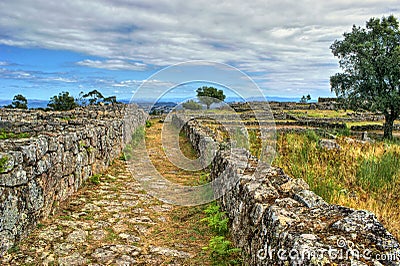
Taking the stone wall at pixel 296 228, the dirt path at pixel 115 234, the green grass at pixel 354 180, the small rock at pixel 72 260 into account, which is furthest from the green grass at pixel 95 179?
the green grass at pixel 354 180

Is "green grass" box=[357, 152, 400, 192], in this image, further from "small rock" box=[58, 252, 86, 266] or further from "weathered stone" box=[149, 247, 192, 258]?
"small rock" box=[58, 252, 86, 266]

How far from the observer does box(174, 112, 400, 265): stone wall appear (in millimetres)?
2865

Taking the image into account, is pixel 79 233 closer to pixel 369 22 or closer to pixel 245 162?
pixel 245 162

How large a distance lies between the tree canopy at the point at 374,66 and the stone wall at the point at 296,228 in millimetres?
24935

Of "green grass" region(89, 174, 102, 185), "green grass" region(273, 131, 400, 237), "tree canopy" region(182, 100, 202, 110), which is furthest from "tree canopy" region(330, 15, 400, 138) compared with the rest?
"green grass" region(89, 174, 102, 185)

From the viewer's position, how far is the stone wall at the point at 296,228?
113 inches

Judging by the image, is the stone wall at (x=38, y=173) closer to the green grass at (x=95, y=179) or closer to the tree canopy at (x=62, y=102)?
the green grass at (x=95, y=179)

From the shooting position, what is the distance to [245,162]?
22.8 ft

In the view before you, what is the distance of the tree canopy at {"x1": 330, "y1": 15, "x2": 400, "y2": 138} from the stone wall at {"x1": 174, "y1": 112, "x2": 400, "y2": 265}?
2494 centimetres

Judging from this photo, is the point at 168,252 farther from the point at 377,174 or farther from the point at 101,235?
the point at 377,174

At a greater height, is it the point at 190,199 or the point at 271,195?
the point at 271,195

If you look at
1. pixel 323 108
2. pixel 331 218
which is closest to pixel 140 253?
pixel 331 218

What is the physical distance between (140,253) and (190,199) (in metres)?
2.98

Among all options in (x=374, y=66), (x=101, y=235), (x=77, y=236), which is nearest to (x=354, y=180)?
(x=101, y=235)
